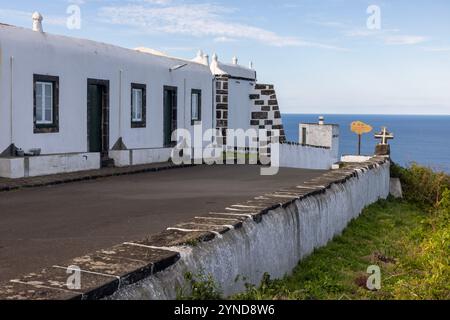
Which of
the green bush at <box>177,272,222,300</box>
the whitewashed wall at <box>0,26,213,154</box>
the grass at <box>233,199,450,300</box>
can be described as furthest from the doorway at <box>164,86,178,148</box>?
the green bush at <box>177,272,222,300</box>

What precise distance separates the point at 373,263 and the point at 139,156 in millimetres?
11868

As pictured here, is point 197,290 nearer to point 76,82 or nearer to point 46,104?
point 46,104

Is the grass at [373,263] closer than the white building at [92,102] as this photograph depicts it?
Yes

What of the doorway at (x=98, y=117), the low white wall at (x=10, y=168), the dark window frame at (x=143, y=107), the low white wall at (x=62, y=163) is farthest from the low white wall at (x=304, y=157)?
the low white wall at (x=10, y=168)

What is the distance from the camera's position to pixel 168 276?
A: 14.5ft

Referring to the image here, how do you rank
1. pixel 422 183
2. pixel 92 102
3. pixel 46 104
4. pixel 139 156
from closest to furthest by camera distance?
Result: pixel 46 104
pixel 422 183
pixel 92 102
pixel 139 156

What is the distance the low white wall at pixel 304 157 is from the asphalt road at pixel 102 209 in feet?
18.2

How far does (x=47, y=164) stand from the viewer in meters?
15.3

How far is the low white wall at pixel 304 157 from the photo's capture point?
23.0m

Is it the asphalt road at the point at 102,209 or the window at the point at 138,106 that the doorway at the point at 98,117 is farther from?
the asphalt road at the point at 102,209

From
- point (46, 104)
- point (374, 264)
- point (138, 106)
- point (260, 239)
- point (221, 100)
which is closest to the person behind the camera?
point (260, 239)

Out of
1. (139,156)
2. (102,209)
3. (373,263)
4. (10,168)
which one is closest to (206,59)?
(139,156)

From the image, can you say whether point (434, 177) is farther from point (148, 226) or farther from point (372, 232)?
point (148, 226)
